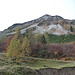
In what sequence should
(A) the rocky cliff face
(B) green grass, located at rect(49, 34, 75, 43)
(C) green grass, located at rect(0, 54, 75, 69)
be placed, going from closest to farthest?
(A) the rocky cliff face, (C) green grass, located at rect(0, 54, 75, 69), (B) green grass, located at rect(49, 34, 75, 43)

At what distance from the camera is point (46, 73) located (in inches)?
850

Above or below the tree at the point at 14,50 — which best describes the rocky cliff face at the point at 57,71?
below

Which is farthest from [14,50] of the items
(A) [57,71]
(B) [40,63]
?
(A) [57,71]

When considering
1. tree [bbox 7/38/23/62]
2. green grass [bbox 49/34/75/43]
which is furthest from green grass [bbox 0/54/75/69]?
green grass [bbox 49/34/75/43]

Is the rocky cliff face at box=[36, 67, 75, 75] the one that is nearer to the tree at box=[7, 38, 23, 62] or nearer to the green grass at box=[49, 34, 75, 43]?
the tree at box=[7, 38, 23, 62]

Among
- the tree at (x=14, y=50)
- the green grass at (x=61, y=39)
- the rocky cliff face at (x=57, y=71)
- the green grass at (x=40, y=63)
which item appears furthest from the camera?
the green grass at (x=61, y=39)

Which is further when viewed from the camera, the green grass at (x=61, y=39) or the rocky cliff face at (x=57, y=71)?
the green grass at (x=61, y=39)

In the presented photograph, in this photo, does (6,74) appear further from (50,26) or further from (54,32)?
(50,26)

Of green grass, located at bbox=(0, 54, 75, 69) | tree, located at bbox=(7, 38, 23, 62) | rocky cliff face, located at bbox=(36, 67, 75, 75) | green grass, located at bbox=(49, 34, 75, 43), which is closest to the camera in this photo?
rocky cliff face, located at bbox=(36, 67, 75, 75)

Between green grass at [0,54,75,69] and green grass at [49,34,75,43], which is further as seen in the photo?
green grass at [49,34,75,43]

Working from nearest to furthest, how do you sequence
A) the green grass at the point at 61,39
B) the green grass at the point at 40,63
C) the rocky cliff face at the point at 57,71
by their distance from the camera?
the rocky cliff face at the point at 57,71 → the green grass at the point at 40,63 → the green grass at the point at 61,39

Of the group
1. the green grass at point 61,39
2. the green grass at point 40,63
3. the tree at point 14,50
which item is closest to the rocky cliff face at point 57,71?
the green grass at point 40,63

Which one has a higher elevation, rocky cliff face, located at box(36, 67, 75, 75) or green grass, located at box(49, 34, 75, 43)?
green grass, located at box(49, 34, 75, 43)

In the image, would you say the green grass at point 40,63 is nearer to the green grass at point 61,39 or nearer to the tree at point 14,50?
the tree at point 14,50
